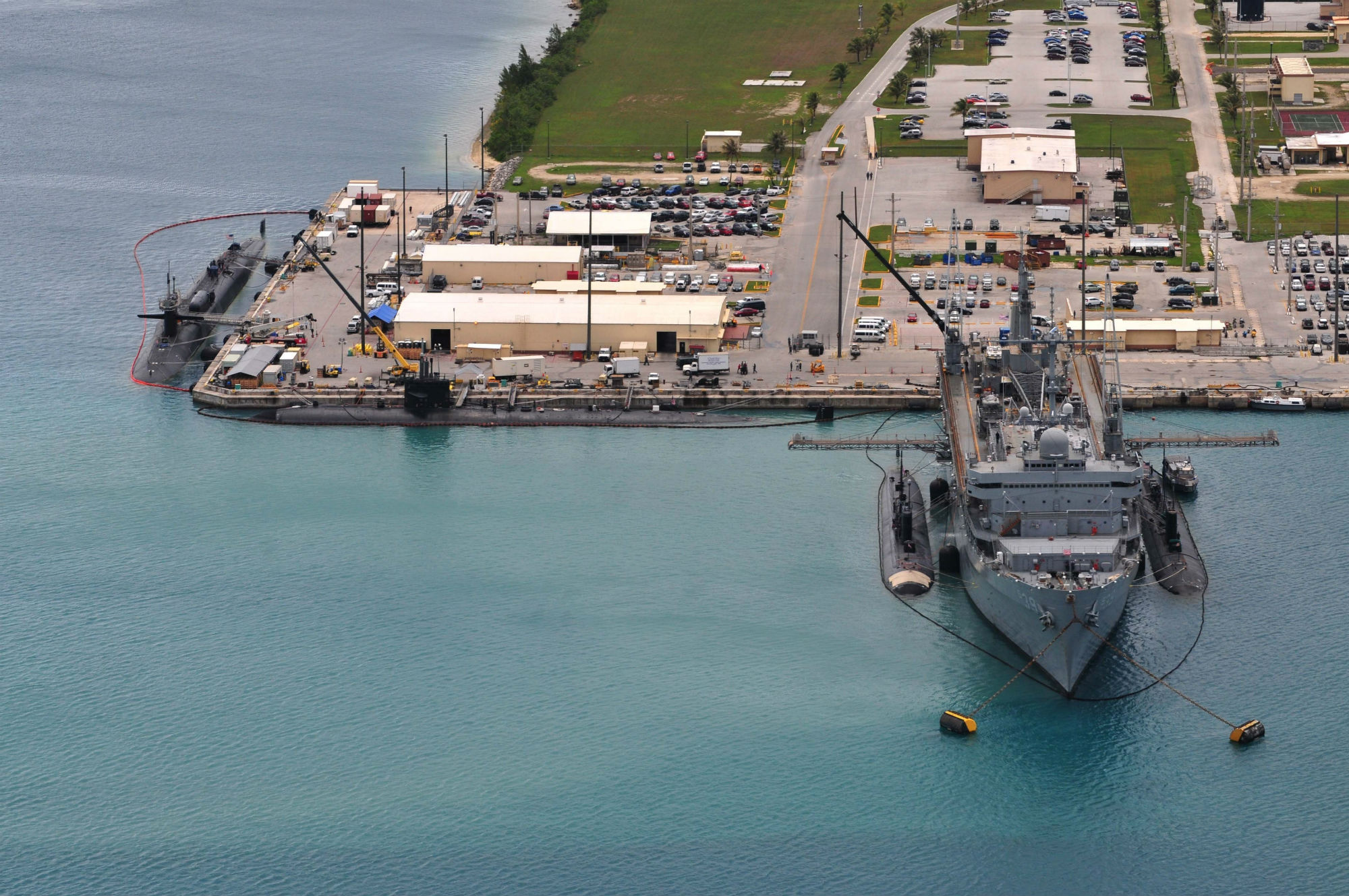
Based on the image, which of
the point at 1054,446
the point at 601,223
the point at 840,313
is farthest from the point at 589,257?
the point at 1054,446

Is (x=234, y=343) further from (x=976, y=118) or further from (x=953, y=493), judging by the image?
(x=976, y=118)

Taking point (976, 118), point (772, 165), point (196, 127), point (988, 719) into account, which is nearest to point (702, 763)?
point (988, 719)

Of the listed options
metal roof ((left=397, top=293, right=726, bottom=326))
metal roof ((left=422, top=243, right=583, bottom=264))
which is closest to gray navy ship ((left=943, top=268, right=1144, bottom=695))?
metal roof ((left=397, top=293, right=726, bottom=326))

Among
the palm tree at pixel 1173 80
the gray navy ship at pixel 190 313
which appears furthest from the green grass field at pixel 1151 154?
the gray navy ship at pixel 190 313

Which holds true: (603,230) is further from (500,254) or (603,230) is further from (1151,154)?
(1151,154)

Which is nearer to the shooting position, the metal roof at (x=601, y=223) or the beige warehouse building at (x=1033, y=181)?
the metal roof at (x=601, y=223)

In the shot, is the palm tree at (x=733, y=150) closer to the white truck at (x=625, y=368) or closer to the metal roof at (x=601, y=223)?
the metal roof at (x=601, y=223)
